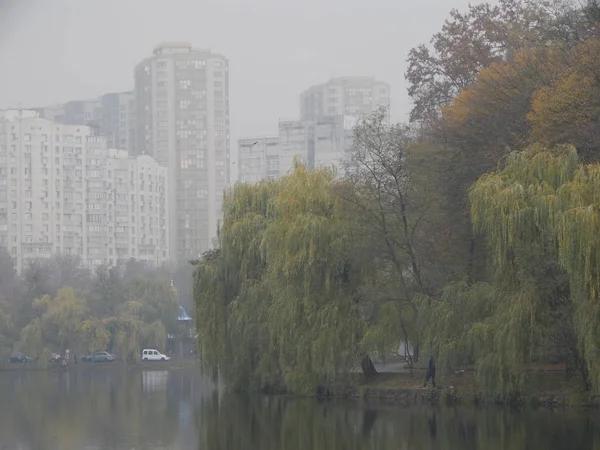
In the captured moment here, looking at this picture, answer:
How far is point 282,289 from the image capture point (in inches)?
1286

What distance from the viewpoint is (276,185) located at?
3606cm

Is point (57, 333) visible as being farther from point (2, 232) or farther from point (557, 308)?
point (2, 232)

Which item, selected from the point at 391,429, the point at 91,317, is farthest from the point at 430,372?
the point at 91,317

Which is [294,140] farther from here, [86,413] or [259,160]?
[86,413]

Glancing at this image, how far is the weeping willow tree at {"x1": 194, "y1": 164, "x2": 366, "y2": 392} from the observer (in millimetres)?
31266

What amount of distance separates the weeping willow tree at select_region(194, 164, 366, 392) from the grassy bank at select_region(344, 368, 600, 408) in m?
1.30

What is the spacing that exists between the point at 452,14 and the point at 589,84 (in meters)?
16.6

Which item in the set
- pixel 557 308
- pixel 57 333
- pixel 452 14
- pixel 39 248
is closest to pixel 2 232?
pixel 39 248

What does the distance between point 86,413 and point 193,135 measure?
104 m

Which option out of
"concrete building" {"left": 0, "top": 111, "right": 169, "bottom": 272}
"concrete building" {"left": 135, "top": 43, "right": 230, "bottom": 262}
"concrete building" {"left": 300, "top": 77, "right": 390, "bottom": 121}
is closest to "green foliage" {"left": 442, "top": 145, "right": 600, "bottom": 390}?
"concrete building" {"left": 0, "top": 111, "right": 169, "bottom": 272}

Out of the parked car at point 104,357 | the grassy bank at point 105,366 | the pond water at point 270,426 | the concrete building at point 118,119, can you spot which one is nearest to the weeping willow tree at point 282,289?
the pond water at point 270,426

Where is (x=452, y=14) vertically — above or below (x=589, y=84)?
above

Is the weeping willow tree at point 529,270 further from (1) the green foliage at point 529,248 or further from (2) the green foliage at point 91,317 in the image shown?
(2) the green foliage at point 91,317

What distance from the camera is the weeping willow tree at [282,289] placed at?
31266mm
